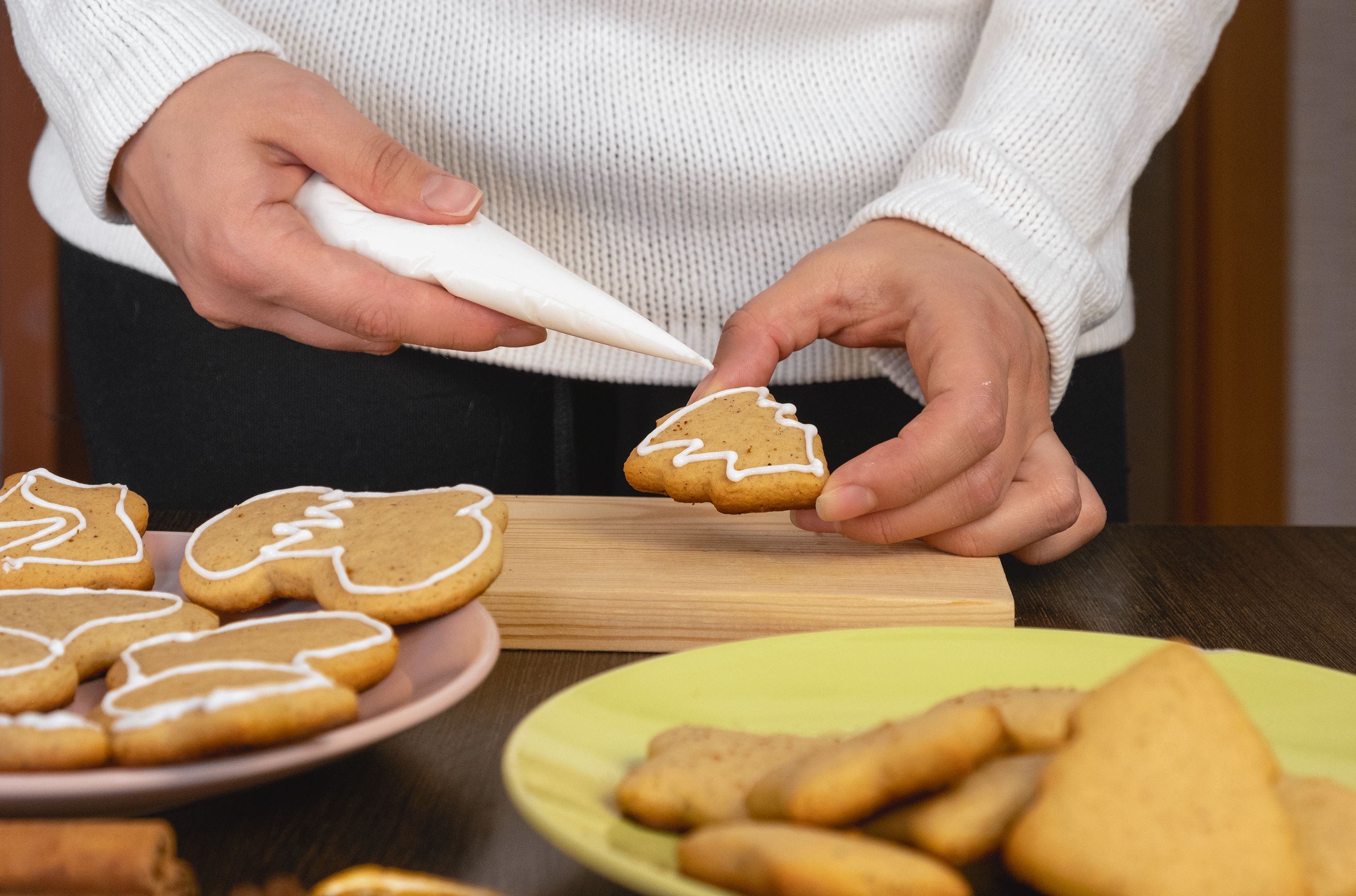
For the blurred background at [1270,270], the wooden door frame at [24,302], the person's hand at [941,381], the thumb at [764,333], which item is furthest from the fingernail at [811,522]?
the blurred background at [1270,270]

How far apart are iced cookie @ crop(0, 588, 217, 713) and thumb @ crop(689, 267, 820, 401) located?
1.42 ft

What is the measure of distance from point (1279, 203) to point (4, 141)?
7.46ft

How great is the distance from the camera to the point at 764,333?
930 millimetres

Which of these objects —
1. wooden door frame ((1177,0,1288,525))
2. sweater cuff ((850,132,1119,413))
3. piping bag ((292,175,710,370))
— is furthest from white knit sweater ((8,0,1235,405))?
wooden door frame ((1177,0,1288,525))

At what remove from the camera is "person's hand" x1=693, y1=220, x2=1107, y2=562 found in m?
0.84

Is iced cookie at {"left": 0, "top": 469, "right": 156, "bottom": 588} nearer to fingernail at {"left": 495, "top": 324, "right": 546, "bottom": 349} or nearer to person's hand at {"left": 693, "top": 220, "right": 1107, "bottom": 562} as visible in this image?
fingernail at {"left": 495, "top": 324, "right": 546, "bottom": 349}

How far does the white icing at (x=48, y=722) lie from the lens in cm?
46

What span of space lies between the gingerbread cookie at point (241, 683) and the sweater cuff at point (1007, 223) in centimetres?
58

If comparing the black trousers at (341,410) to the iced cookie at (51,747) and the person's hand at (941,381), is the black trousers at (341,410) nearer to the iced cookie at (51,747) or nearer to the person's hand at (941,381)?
the person's hand at (941,381)

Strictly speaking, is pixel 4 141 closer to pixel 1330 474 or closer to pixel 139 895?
pixel 139 895

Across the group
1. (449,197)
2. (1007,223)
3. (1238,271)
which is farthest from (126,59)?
(1238,271)

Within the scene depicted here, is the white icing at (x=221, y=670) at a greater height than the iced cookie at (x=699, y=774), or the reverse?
the white icing at (x=221, y=670)

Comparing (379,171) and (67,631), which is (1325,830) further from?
(379,171)

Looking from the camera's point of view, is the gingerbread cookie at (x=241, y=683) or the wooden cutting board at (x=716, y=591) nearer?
the gingerbread cookie at (x=241, y=683)
